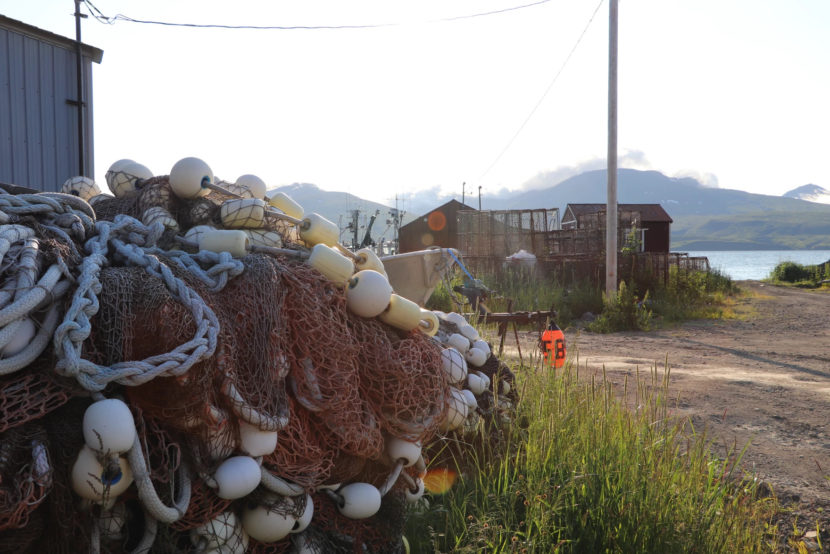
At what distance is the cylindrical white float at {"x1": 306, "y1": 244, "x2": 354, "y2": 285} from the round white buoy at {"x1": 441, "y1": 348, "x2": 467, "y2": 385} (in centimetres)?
80

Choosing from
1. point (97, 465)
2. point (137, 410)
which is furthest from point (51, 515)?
point (137, 410)

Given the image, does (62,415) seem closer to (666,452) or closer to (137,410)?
(137,410)

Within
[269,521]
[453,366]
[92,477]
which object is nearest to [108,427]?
[92,477]

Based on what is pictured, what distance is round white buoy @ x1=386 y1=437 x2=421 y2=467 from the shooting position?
106 inches

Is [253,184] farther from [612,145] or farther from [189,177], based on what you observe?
[612,145]

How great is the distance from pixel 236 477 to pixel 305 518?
35cm

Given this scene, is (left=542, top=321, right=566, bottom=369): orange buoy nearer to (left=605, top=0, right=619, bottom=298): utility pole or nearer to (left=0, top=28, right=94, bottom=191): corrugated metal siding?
(left=0, top=28, right=94, bottom=191): corrugated metal siding

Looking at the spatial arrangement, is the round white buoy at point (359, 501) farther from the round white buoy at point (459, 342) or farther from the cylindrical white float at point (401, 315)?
the round white buoy at point (459, 342)

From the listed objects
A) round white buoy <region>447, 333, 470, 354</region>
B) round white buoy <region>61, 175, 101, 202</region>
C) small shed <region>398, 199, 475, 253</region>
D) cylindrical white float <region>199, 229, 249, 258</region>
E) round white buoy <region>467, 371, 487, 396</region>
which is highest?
small shed <region>398, 199, 475, 253</region>

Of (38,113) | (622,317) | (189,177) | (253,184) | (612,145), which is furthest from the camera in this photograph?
(612,145)

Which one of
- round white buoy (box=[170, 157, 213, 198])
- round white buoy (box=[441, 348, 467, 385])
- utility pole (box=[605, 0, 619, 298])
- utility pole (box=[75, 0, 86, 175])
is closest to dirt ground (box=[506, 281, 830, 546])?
round white buoy (box=[441, 348, 467, 385])

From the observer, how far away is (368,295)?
2.76 m

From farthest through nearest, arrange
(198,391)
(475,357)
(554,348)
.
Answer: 1. (554,348)
2. (475,357)
3. (198,391)

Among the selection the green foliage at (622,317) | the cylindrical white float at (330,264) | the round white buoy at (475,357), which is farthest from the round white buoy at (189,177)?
the green foliage at (622,317)
